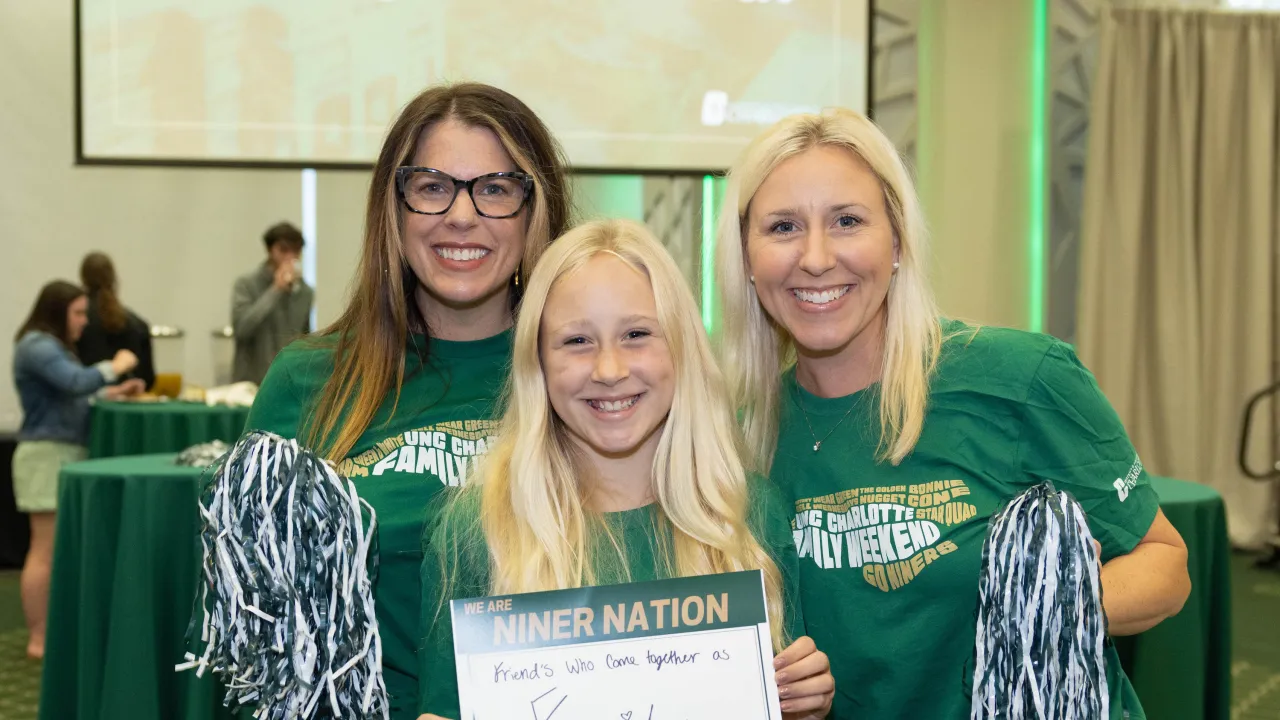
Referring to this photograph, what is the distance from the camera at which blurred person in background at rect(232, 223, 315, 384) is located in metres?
6.68

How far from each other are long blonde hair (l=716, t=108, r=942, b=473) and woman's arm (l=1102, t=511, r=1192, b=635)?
0.33 m

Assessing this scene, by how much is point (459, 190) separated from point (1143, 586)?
1144mm

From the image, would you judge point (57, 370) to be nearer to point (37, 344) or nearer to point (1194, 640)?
point (37, 344)

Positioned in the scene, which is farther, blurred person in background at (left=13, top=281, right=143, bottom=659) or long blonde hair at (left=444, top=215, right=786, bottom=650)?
blurred person in background at (left=13, top=281, right=143, bottom=659)

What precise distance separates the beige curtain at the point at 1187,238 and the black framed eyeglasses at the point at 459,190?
6.20 m

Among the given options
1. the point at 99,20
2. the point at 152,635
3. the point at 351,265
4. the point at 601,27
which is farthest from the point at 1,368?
the point at 152,635

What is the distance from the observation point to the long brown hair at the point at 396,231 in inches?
73.0

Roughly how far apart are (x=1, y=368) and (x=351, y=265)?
91.4 inches

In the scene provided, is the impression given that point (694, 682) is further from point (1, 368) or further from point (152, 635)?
point (1, 368)

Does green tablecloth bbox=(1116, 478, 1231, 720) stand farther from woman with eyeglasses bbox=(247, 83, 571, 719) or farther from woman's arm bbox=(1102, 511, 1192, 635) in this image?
woman with eyeglasses bbox=(247, 83, 571, 719)

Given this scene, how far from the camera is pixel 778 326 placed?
197 centimetres

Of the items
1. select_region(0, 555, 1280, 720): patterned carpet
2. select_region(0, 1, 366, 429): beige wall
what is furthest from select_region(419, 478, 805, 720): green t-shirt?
select_region(0, 1, 366, 429): beige wall

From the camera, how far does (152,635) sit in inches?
126

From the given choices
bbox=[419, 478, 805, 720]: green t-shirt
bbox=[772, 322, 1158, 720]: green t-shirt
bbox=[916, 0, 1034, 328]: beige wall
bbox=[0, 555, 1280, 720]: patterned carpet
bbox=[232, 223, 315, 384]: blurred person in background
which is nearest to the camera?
bbox=[419, 478, 805, 720]: green t-shirt
